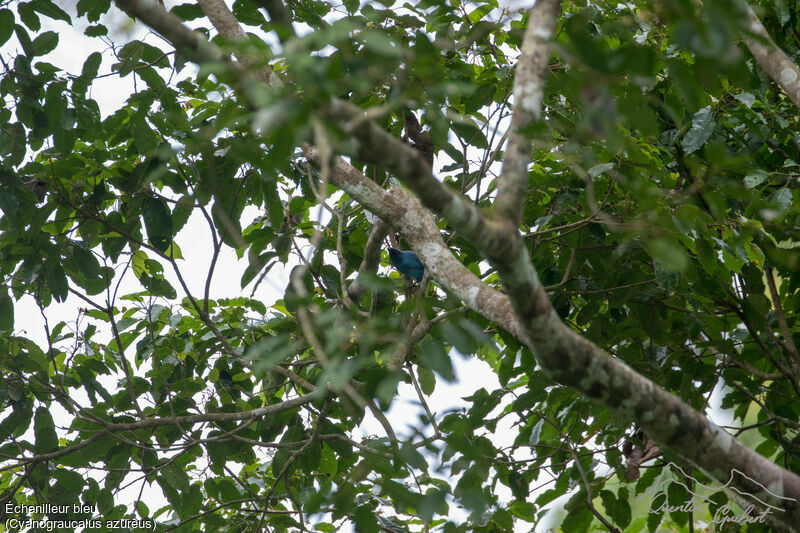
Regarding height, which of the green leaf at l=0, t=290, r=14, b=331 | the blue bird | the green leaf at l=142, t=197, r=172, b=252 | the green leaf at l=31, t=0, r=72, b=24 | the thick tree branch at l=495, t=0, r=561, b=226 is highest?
the green leaf at l=31, t=0, r=72, b=24

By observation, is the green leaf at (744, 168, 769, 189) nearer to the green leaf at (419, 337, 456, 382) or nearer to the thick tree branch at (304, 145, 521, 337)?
the thick tree branch at (304, 145, 521, 337)

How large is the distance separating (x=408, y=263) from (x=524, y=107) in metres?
1.41

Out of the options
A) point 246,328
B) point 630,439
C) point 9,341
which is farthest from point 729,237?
point 9,341

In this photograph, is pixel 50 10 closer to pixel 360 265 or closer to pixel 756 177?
pixel 360 265

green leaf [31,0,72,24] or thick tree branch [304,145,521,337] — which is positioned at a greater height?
green leaf [31,0,72,24]

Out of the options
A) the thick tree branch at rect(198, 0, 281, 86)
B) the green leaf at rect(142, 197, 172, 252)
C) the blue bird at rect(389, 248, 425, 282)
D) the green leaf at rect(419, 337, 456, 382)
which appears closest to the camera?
the green leaf at rect(419, 337, 456, 382)

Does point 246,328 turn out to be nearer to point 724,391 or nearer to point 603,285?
point 603,285

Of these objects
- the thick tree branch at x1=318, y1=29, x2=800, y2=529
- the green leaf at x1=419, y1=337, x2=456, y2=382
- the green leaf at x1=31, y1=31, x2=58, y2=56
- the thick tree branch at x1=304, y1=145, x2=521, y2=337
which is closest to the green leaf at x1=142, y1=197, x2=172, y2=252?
the green leaf at x1=31, y1=31, x2=58, y2=56

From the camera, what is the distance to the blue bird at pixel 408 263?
→ 2.92 metres

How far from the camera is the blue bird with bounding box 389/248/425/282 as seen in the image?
2.92 m

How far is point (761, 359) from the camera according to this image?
11.5ft

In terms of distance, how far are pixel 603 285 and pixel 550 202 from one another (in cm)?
42

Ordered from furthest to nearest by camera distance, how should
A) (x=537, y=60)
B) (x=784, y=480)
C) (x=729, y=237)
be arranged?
(x=729, y=237) < (x=784, y=480) < (x=537, y=60)

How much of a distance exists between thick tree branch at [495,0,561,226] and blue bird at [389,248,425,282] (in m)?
1.34
